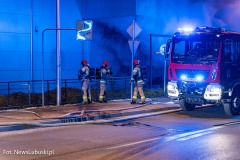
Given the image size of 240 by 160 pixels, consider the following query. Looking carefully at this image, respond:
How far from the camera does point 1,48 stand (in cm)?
2059

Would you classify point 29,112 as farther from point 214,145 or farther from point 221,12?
point 221,12

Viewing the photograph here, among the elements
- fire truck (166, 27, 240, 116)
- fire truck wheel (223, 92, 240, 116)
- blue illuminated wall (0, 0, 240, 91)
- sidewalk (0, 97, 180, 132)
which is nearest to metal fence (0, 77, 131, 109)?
sidewalk (0, 97, 180, 132)

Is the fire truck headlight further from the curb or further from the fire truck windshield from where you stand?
the curb

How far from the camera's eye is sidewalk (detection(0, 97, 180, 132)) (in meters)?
11.8

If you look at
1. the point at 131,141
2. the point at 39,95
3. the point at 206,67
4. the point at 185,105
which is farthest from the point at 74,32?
the point at 131,141

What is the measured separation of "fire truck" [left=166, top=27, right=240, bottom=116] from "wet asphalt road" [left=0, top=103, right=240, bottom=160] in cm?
109

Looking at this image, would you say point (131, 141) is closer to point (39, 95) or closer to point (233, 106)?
point (233, 106)

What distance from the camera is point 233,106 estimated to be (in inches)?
554

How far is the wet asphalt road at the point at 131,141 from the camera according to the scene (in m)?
8.11

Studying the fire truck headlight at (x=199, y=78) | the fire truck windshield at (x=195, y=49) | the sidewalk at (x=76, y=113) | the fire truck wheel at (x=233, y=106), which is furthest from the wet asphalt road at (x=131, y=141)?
the fire truck windshield at (x=195, y=49)

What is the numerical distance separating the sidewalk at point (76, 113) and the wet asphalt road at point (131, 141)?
0.59 m

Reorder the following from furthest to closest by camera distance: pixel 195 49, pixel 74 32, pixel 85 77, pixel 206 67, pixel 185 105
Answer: pixel 74 32 < pixel 85 77 < pixel 185 105 < pixel 195 49 < pixel 206 67

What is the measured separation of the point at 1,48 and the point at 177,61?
33.0 ft

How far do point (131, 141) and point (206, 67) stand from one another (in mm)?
5004
